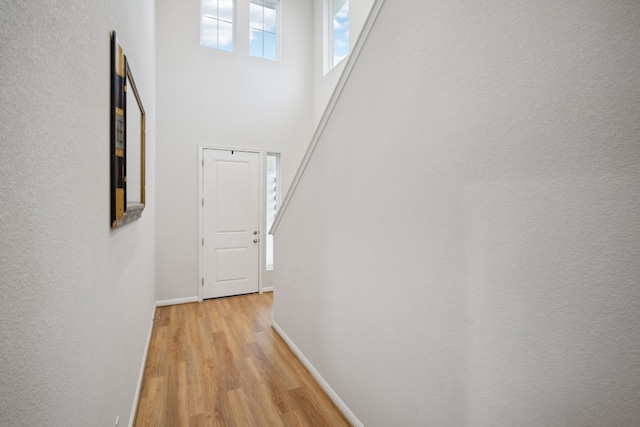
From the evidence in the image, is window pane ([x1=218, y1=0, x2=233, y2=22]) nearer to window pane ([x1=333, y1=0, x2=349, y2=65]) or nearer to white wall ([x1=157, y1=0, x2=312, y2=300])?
white wall ([x1=157, y1=0, x2=312, y2=300])

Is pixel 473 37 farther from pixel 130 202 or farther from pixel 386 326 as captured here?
pixel 130 202

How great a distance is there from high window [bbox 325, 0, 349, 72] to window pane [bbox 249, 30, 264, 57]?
3.46ft

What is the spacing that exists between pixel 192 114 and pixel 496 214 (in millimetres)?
4013

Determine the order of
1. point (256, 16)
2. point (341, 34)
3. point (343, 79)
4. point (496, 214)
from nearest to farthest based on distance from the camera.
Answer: point (496, 214)
point (343, 79)
point (341, 34)
point (256, 16)

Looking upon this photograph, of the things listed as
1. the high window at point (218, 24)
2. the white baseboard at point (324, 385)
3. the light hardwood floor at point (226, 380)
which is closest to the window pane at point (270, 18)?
the high window at point (218, 24)

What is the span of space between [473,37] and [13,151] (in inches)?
50.4

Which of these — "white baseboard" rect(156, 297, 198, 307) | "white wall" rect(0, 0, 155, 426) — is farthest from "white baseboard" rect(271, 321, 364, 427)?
"white baseboard" rect(156, 297, 198, 307)

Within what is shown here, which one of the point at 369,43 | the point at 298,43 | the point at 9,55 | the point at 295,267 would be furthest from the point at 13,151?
the point at 298,43

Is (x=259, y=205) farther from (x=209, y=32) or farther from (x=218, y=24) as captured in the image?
(x=218, y=24)

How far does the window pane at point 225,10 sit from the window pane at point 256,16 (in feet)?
0.99

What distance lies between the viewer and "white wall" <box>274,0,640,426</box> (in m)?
0.70

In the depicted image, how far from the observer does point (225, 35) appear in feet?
14.0

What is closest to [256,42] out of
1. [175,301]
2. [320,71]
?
[320,71]

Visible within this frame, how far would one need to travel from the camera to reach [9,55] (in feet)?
1.63
